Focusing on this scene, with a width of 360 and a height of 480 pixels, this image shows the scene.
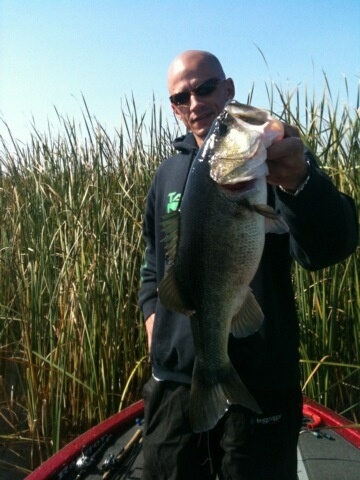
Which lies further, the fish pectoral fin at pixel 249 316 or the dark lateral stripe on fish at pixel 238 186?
the fish pectoral fin at pixel 249 316

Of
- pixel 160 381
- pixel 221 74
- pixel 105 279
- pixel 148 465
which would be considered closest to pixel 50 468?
pixel 148 465

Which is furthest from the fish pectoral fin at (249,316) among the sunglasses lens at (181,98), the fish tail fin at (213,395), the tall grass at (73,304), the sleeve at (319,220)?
the tall grass at (73,304)

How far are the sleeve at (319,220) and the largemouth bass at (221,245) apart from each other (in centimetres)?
8

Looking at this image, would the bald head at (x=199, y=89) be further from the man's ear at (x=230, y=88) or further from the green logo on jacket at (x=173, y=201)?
the green logo on jacket at (x=173, y=201)

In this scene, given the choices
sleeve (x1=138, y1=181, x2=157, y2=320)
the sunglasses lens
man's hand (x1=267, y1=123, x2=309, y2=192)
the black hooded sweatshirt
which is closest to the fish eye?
man's hand (x1=267, y1=123, x2=309, y2=192)

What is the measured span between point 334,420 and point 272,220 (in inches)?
67.5

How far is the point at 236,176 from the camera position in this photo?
1.54 meters

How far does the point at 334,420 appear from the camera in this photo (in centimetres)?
288

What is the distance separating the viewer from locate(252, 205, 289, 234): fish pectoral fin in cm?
153

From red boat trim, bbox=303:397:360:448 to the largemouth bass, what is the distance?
4.25ft

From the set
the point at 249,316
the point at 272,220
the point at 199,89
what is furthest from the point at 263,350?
the point at 199,89

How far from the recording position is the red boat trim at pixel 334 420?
2.80 metres

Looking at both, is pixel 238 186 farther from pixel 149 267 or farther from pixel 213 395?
pixel 149 267

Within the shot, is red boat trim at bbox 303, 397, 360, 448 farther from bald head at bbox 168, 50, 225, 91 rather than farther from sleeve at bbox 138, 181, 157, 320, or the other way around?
bald head at bbox 168, 50, 225, 91
